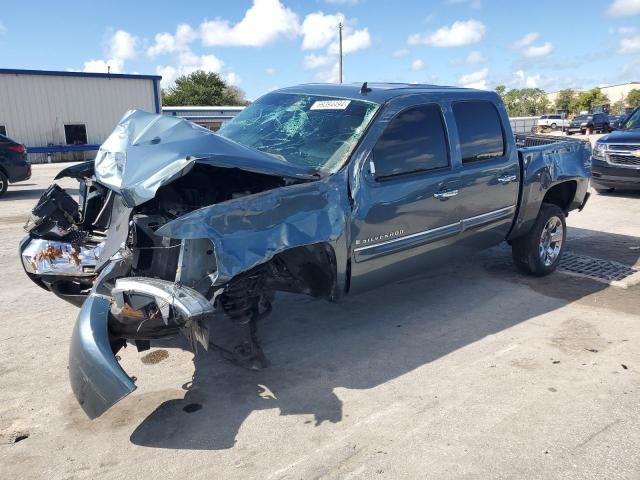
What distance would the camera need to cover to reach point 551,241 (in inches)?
239

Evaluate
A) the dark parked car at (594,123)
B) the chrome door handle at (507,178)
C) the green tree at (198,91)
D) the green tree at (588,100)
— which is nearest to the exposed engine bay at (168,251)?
the chrome door handle at (507,178)

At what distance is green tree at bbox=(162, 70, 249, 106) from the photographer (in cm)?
5819

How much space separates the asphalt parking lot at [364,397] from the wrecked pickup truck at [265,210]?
0.36 m

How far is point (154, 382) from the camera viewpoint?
3.68m

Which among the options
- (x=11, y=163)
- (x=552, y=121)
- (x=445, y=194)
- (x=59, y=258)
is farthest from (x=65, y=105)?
(x=552, y=121)

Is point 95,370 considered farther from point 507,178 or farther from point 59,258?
point 507,178

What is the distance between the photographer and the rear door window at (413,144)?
415 cm

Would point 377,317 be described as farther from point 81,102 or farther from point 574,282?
point 81,102

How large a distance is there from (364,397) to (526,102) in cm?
9446

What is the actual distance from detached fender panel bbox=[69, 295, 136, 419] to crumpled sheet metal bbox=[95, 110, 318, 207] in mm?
743

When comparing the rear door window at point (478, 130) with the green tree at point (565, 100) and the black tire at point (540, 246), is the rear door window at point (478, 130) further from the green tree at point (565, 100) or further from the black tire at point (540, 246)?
the green tree at point (565, 100)

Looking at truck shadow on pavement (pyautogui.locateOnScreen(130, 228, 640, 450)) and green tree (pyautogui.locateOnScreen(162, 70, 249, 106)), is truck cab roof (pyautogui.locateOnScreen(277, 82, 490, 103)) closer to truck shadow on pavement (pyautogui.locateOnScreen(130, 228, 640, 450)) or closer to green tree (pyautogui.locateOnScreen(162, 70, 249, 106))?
truck shadow on pavement (pyautogui.locateOnScreen(130, 228, 640, 450))

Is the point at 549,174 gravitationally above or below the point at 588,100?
below

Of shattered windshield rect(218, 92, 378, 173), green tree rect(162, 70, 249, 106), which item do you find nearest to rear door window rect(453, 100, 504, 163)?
shattered windshield rect(218, 92, 378, 173)
